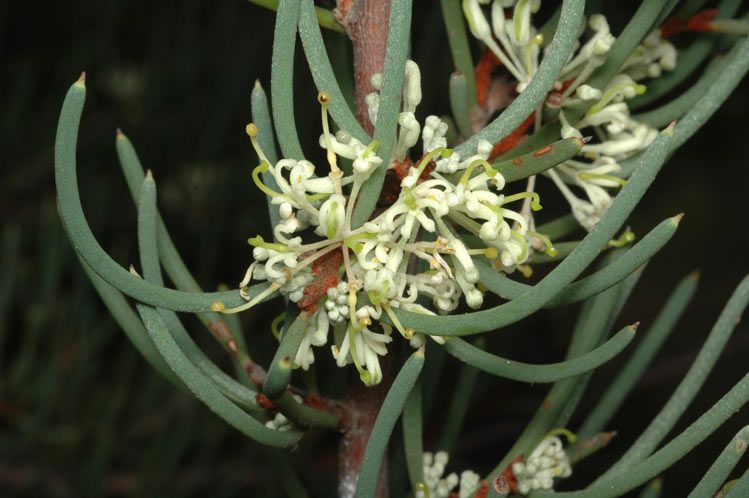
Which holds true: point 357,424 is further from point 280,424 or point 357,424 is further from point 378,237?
point 378,237

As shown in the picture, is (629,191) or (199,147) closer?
(629,191)

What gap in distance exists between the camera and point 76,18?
168 centimetres

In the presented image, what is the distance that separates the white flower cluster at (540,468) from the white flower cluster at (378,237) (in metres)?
0.22

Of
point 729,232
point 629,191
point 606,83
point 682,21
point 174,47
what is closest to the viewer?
point 629,191

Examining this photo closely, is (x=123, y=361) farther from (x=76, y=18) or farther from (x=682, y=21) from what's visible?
(x=682, y=21)

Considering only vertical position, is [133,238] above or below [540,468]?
below

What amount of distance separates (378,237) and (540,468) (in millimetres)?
328

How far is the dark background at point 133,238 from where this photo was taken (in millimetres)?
1517

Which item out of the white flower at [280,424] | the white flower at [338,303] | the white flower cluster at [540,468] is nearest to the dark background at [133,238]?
A: the white flower cluster at [540,468]

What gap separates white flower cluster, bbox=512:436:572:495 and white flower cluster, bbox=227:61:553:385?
216 millimetres

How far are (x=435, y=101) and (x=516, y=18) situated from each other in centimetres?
68

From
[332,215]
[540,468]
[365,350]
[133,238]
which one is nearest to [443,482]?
[540,468]

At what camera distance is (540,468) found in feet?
2.94

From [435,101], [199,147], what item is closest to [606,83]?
[435,101]
